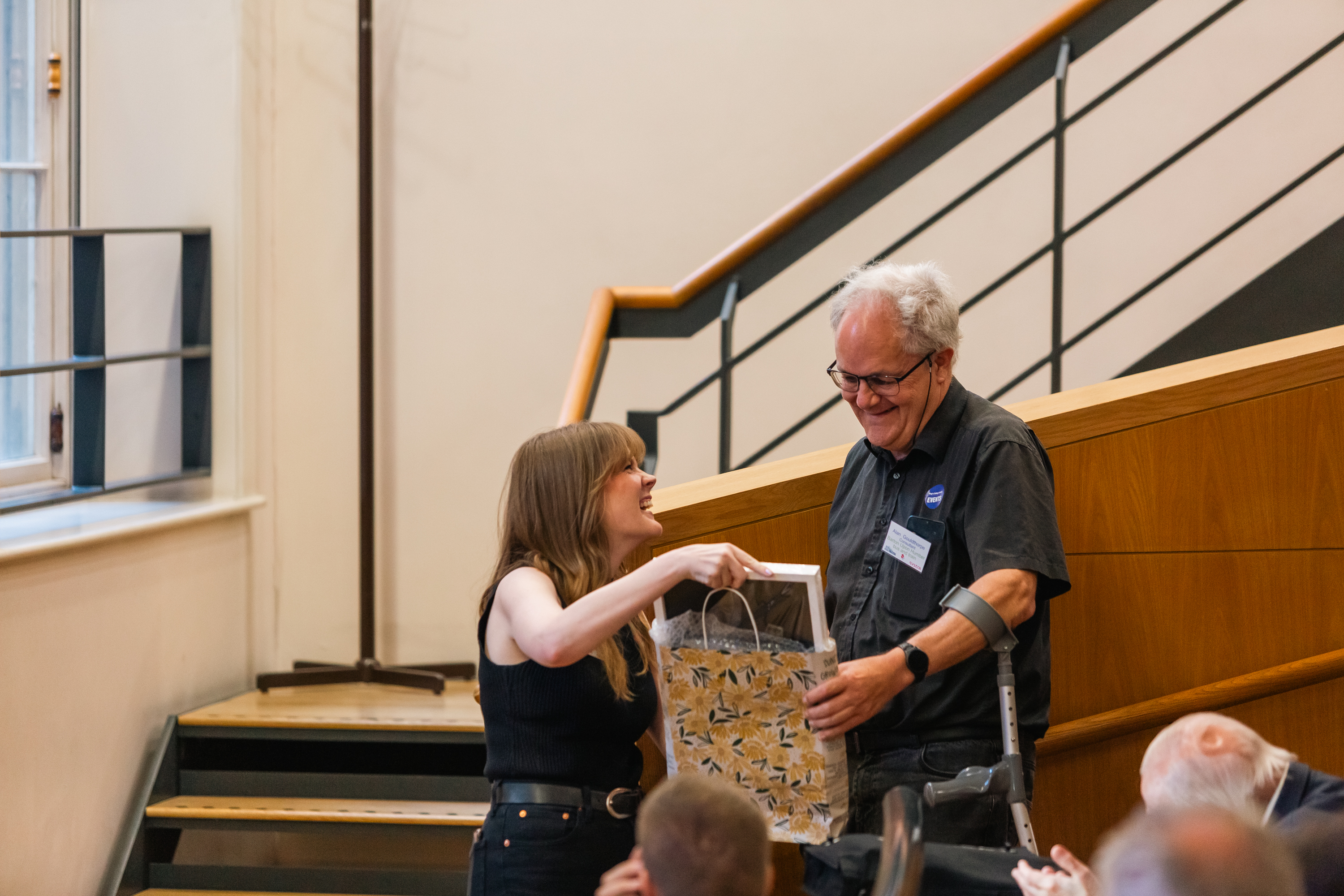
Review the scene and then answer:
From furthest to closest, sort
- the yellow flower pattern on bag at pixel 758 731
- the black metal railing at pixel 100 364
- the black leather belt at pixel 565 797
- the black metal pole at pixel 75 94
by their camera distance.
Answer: the black metal pole at pixel 75 94
the black metal railing at pixel 100 364
the black leather belt at pixel 565 797
the yellow flower pattern on bag at pixel 758 731

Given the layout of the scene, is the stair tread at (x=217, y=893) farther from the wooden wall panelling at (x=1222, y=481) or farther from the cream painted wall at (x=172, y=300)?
the wooden wall panelling at (x=1222, y=481)

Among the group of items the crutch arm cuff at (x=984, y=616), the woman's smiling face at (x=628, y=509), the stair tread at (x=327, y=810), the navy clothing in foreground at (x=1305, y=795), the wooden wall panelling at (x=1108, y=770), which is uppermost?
the woman's smiling face at (x=628, y=509)

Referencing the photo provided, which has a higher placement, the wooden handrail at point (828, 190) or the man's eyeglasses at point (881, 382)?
the wooden handrail at point (828, 190)

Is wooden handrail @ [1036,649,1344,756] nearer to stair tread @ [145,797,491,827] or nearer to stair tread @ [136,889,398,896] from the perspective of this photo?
stair tread @ [145,797,491,827]

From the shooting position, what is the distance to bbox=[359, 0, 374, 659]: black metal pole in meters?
4.13

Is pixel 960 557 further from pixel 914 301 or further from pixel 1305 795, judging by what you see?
pixel 1305 795

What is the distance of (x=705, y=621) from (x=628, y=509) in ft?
0.77

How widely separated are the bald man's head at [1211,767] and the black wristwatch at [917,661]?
405mm

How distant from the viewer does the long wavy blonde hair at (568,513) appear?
178cm

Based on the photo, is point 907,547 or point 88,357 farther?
point 88,357

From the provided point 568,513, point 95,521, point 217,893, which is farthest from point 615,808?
point 95,521

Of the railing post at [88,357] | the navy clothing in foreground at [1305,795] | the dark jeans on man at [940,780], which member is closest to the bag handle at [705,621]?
the dark jeans on man at [940,780]

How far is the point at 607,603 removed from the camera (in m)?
1.57

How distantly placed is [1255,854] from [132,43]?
4.12 m
